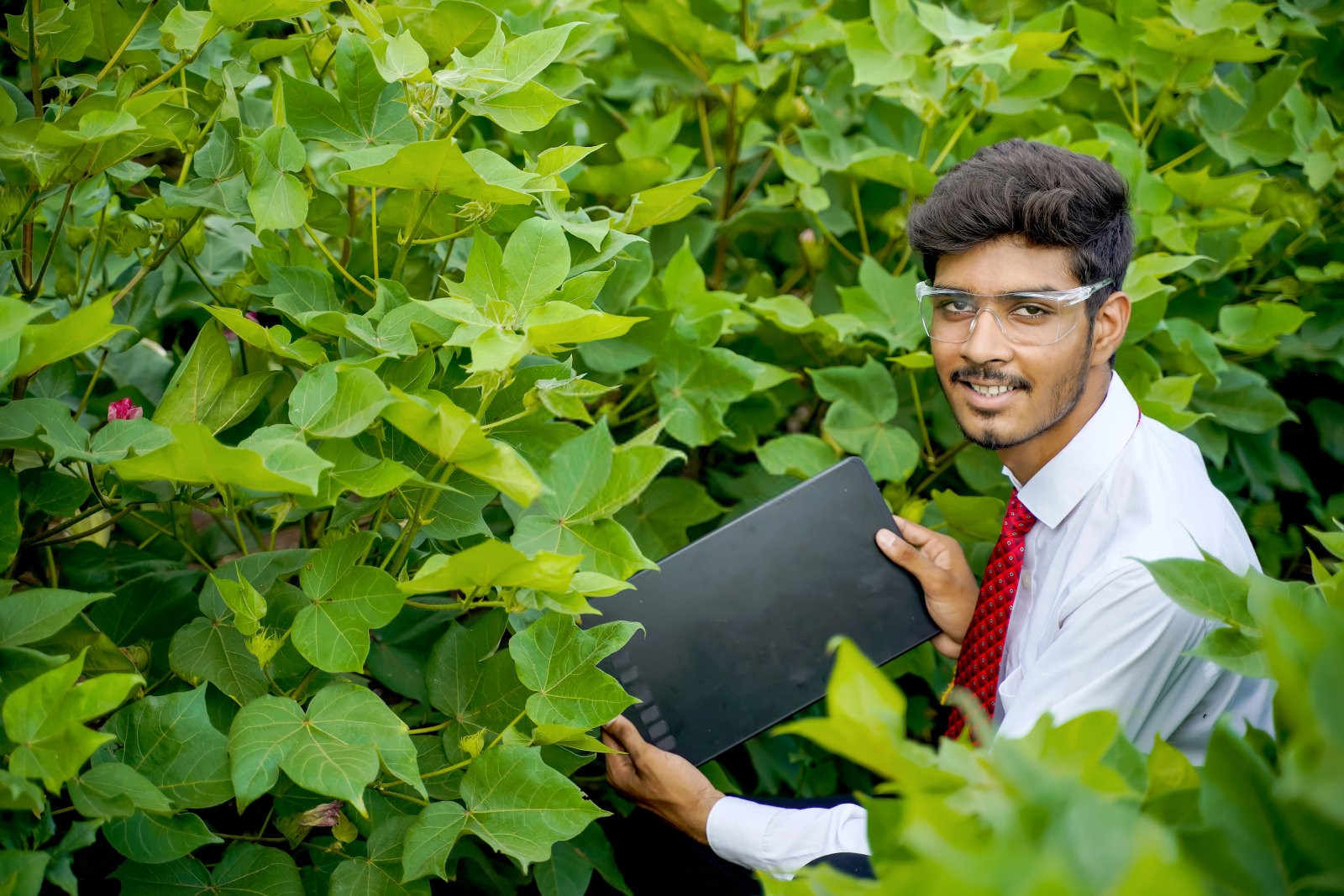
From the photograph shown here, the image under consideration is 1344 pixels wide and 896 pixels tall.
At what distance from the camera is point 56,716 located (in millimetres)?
689

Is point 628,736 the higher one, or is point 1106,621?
point 1106,621

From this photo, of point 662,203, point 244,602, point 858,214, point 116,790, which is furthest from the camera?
point 858,214

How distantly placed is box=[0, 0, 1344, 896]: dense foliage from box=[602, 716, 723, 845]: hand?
0.07 m

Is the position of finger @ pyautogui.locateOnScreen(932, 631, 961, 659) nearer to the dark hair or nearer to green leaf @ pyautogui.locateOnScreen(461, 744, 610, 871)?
the dark hair

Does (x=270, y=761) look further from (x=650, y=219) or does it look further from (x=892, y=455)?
(x=892, y=455)

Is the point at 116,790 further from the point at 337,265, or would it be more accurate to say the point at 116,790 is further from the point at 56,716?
the point at 337,265

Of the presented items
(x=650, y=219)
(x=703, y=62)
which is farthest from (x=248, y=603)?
(x=703, y=62)

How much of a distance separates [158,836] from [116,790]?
0.34 ft

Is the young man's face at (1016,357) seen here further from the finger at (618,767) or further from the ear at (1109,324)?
the finger at (618,767)

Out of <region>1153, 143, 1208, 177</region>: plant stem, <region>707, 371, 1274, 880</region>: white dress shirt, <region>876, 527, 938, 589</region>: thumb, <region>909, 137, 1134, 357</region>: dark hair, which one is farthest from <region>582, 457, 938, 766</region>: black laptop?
<region>1153, 143, 1208, 177</region>: plant stem

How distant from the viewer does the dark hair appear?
1306mm

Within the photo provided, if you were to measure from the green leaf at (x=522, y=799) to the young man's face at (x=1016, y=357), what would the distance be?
0.74 meters

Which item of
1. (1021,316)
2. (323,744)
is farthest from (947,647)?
(323,744)

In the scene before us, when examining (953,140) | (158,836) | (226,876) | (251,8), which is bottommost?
(226,876)
